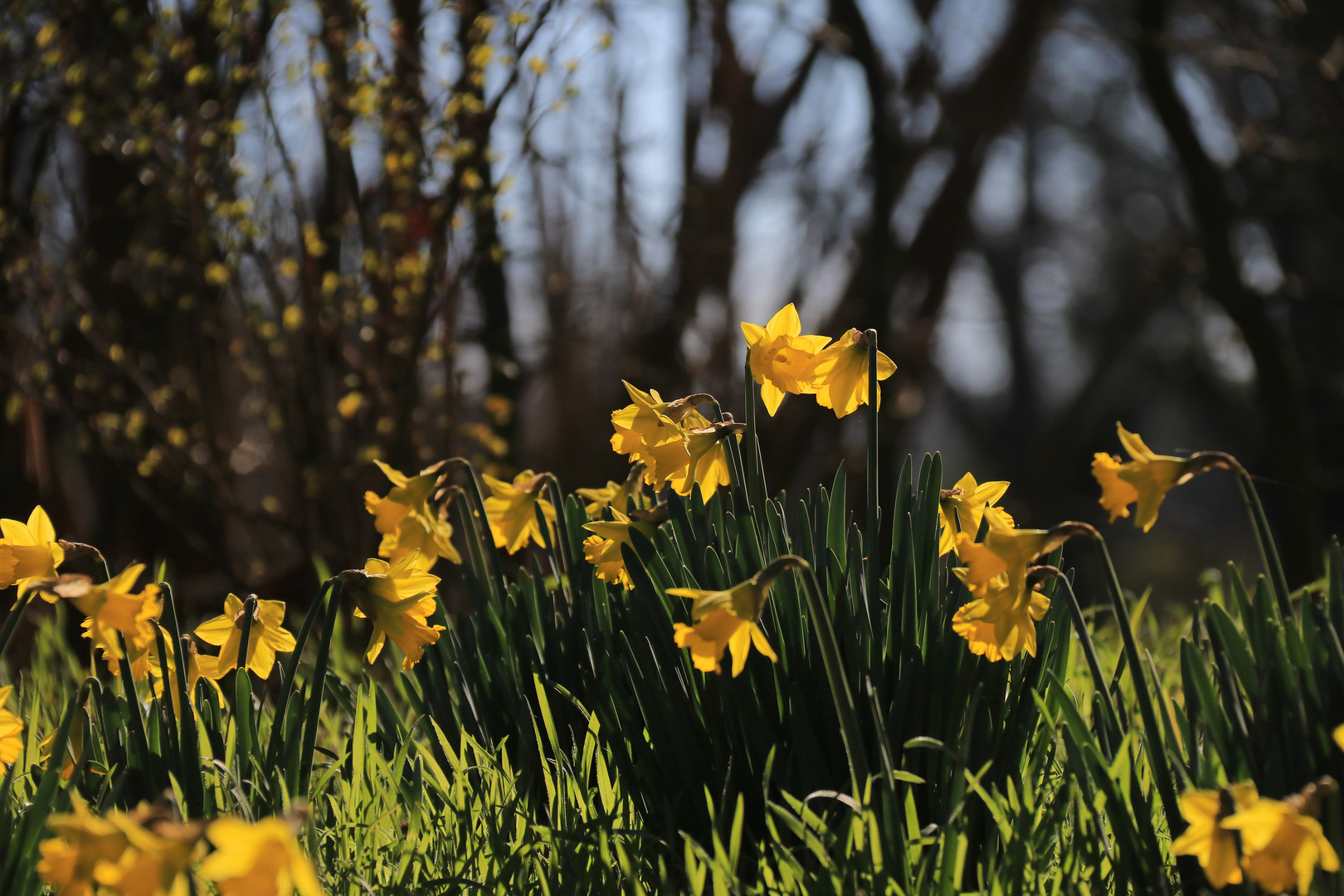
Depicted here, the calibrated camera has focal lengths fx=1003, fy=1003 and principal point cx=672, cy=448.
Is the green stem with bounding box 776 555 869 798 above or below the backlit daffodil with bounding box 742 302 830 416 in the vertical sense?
below

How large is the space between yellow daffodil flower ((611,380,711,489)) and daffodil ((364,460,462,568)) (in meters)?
0.30

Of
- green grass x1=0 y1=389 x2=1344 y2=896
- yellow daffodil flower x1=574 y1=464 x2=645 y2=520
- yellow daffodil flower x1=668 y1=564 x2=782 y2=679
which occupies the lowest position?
green grass x1=0 y1=389 x2=1344 y2=896

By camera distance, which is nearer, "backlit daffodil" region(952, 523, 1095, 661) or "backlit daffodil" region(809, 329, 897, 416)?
"backlit daffodil" region(952, 523, 1095, 661)

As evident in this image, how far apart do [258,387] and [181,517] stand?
2.15 feet

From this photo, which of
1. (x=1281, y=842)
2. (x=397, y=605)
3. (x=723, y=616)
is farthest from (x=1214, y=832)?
(x=397, y=605)

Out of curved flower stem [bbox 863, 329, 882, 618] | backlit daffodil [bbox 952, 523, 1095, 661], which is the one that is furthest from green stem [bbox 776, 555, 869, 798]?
curved flower stem [bbox 863, 329, 882, 618]

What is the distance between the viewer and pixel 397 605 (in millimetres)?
1304

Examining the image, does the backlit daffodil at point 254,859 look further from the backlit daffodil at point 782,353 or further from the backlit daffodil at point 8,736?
the backlit daffodil at point 782,353

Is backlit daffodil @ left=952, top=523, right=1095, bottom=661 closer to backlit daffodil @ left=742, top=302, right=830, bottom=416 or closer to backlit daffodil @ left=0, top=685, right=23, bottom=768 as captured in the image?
backlit daffodil @ left=742, top=302, right=830, bottom=416

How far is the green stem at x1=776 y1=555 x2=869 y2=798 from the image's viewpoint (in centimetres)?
105

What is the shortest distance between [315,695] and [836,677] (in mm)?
712

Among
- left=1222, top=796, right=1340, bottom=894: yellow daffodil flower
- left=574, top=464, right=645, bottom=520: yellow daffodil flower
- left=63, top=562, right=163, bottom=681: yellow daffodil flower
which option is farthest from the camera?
left=574, top=464, right=645, bottom=520: yellow daffodil flower

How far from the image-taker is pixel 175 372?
366 centimetres

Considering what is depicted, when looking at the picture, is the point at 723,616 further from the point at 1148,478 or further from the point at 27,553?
the point at 27,553
